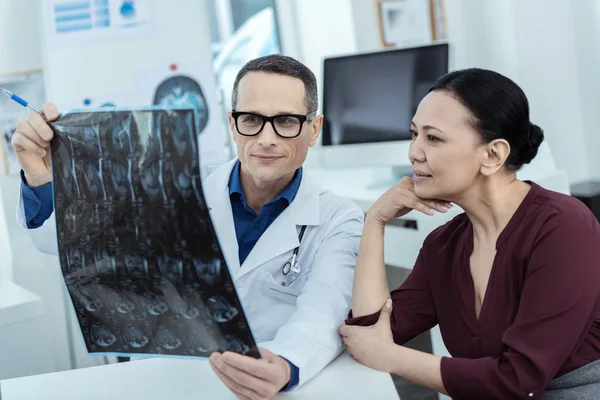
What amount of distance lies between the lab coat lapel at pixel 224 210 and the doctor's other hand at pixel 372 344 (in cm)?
32

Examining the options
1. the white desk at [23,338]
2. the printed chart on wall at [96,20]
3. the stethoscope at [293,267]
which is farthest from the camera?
the printed chart on wall at [96,20]

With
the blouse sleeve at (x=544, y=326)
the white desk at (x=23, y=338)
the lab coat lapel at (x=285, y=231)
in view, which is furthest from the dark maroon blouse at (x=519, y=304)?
the white desk at (x=23, y=338)

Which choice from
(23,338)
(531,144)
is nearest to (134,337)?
(531,144)

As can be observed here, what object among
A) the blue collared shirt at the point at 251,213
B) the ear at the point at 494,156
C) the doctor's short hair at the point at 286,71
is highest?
the doctor's short hair at the point at 286,71

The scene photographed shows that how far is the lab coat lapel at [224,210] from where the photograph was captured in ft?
5.07

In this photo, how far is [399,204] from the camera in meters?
1.43

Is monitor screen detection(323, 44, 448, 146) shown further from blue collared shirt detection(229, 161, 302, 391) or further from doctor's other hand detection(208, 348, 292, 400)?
doctor's other hand detection(208, 348, 292, 400)

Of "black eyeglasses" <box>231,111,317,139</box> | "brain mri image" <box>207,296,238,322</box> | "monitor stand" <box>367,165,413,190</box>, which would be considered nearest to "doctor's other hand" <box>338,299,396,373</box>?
"brain mri image" <box>207,296,238,322</box>

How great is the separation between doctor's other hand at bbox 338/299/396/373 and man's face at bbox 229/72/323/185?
364 mm

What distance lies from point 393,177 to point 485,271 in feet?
5.14

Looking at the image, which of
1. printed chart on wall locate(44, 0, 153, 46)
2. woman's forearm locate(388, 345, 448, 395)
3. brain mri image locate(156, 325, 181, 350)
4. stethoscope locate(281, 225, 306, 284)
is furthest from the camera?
printed chart on wall locate(44, 0, 153, 46)

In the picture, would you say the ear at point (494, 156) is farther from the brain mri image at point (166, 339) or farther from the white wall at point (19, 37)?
the white wall at point (19, 37)

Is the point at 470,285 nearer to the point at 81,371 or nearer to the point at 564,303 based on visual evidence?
the point at 564,303

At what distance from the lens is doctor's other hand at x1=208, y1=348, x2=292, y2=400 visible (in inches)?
43.1
